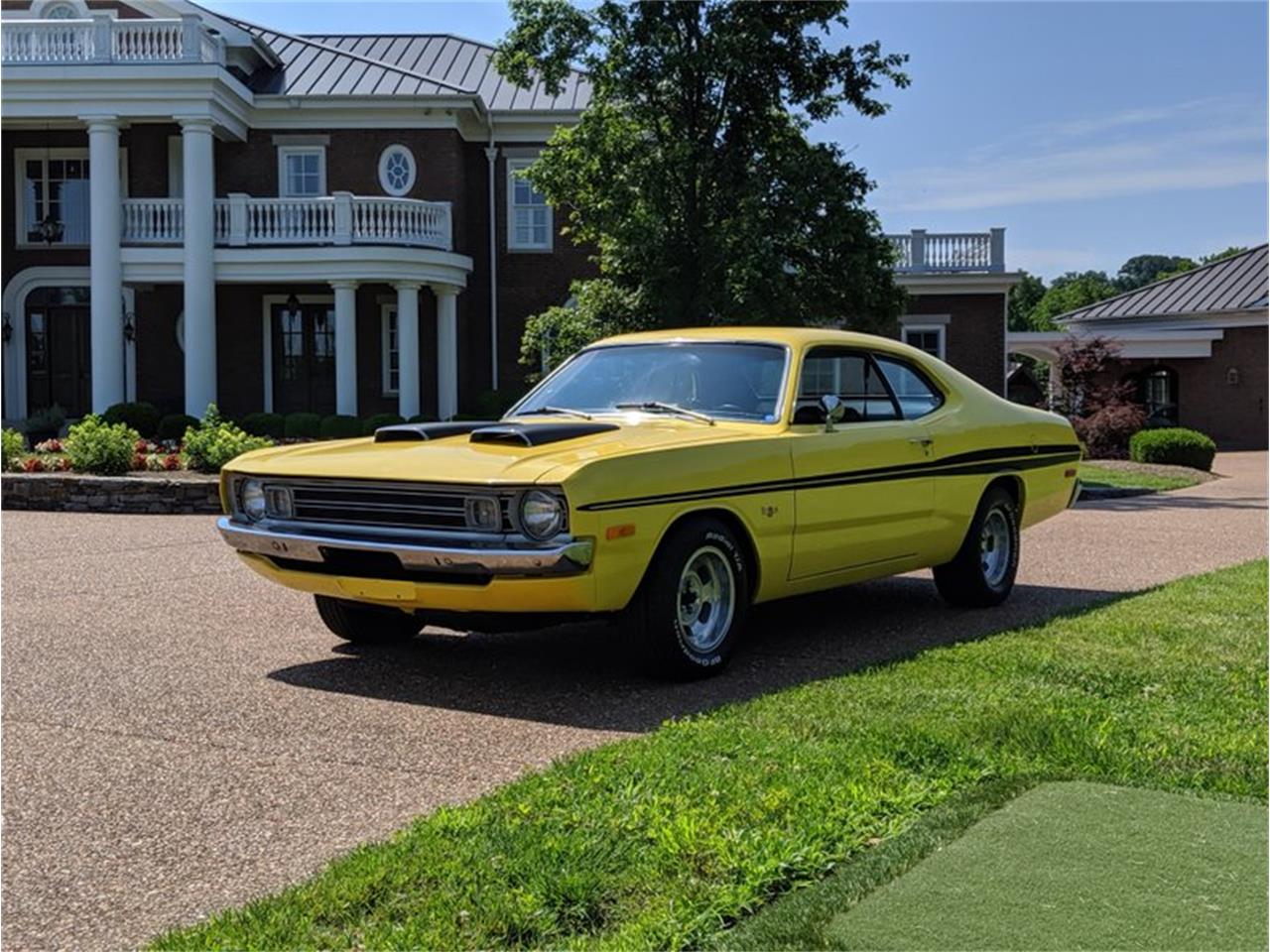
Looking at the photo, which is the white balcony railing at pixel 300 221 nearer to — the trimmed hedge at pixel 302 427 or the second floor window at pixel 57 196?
the second floor window at pixel 57 196

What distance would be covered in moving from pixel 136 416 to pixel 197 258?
10.5ft

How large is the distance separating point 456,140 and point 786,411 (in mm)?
22156

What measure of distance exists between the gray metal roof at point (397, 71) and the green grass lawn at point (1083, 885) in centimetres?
2416

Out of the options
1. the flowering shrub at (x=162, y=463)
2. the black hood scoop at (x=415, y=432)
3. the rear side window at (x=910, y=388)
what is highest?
the rear side window at (x=910, y=388)

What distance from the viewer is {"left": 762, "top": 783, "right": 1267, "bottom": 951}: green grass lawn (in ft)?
10.6

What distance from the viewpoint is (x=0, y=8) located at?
87.0ft

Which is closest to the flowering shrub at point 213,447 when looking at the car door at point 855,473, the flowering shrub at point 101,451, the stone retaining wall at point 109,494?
the flowering shrub at point 101,451

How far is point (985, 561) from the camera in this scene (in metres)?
8.36

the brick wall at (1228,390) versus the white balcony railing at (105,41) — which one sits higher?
the white balcony railing at (105,41)

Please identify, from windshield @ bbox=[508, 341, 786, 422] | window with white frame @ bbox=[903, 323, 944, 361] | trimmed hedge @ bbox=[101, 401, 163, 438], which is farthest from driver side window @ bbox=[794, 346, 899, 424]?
window with white frame @ bbox=[903, 323, 944, 361]

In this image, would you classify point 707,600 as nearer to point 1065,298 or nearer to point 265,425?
point 265,425

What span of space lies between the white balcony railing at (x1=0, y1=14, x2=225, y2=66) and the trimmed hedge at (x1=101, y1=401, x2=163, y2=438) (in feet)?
20.5

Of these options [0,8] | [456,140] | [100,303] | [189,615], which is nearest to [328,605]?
[189,615]

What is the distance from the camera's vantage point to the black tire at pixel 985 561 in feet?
26.9
